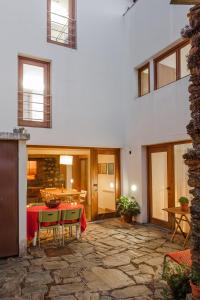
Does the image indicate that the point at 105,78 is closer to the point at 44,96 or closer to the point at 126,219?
the point at 44,96

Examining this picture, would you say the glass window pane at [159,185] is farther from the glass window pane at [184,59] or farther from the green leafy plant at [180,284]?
the green leafy plant at [180,284]

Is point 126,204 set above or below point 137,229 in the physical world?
above

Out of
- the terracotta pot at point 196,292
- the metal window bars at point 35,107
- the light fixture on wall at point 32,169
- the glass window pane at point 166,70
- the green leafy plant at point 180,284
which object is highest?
the glass window pane at point 166,70

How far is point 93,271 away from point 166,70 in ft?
16.8

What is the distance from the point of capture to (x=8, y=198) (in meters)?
4.79

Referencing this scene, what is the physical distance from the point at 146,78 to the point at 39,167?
6.86 m

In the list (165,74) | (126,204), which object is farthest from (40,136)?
(165,74)

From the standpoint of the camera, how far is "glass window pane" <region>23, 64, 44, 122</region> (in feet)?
22.6

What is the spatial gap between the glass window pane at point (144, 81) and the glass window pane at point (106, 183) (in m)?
2.25

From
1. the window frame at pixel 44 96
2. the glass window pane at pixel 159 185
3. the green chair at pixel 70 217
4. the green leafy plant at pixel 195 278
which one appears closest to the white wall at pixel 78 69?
the window frame at pixel 44 96

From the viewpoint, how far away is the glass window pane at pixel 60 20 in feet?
24.5

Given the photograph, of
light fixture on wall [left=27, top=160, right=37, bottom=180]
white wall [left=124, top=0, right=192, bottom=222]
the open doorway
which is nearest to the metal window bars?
white wall [left=124, top=0, right=192, bottom=222]

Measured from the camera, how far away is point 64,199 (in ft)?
29.6

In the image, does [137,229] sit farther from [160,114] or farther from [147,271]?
[160,114]
